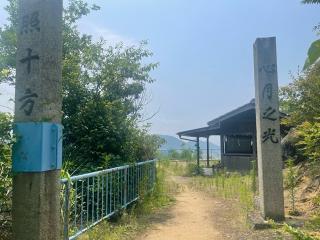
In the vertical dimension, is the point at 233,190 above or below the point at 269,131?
below

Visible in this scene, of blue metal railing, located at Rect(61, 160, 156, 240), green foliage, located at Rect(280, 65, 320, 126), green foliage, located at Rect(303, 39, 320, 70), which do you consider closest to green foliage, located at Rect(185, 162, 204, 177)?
green foliage, located at Rect(280, 65, 320, 126)

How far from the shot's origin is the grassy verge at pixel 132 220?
6.71m

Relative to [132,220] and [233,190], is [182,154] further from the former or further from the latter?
[132,220]

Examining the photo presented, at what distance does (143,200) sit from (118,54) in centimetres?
487

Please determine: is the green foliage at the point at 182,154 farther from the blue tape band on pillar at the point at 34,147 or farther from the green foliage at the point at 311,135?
the blue tape band on pillar at the point at 34,147

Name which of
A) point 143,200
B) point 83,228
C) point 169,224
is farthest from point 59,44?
point 143,200

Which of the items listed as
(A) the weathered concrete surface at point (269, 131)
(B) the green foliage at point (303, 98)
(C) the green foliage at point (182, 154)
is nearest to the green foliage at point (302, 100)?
(B) the green foliage at point (303, 98)

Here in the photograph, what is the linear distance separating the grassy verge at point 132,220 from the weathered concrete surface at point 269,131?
2564 mm

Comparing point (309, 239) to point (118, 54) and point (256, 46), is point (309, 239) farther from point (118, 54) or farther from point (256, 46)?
point (118, 54)

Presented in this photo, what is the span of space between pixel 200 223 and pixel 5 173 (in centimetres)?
586

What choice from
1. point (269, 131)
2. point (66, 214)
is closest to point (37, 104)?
point (66, 214)

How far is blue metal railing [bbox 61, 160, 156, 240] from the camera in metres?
5.67

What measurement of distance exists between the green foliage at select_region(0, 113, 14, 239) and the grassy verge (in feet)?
8.01

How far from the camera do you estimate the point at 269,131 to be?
27.8 feet
